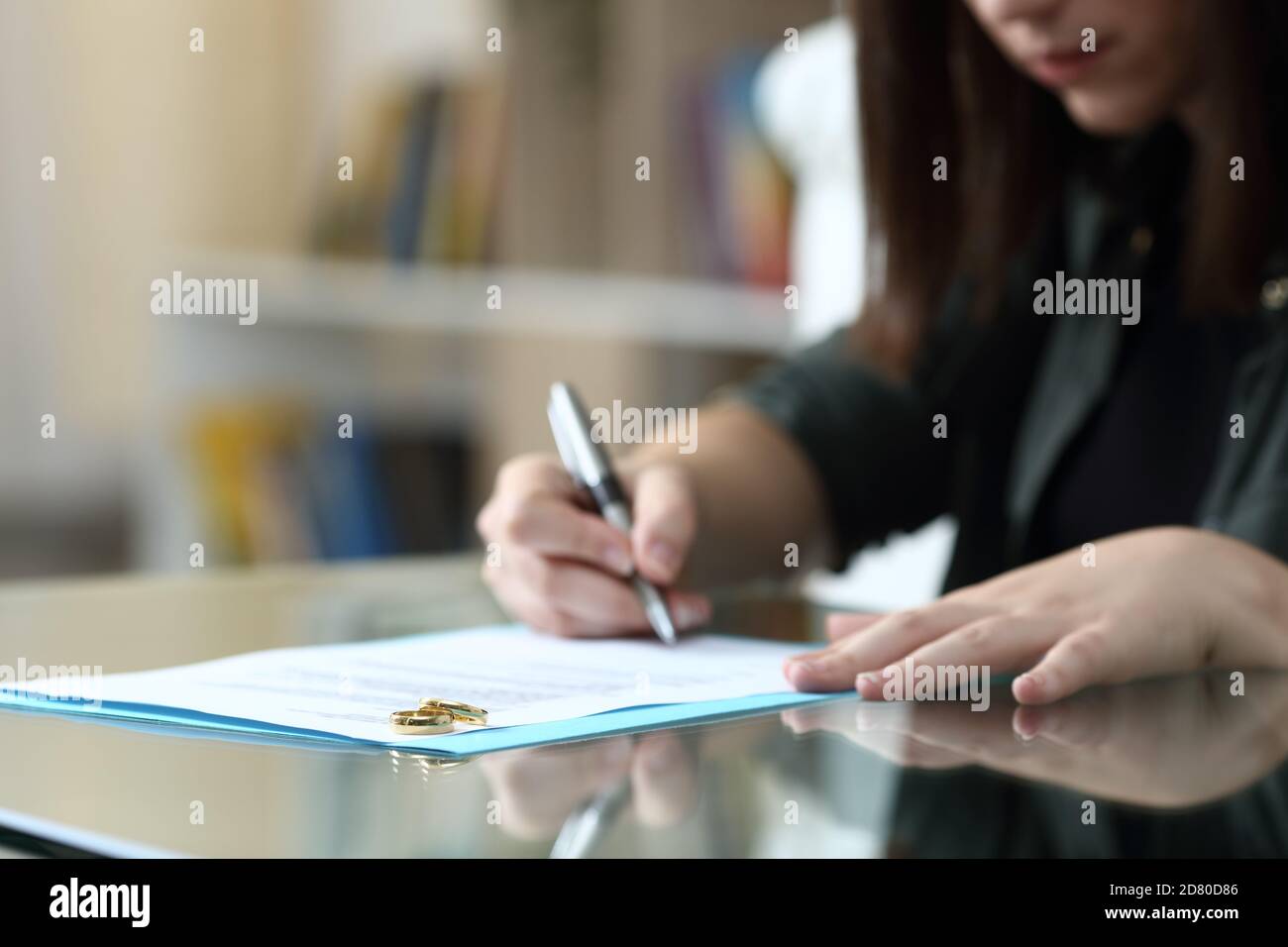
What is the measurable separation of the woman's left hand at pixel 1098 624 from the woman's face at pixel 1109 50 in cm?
39

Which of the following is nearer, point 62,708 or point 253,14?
point 62,708

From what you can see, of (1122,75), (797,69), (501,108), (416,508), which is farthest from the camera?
(416,508)

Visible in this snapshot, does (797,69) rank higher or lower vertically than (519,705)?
higher

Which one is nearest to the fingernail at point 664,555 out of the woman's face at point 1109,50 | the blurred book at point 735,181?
the woman's face at point 1109,50

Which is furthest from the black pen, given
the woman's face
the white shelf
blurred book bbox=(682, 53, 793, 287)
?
blurred book bbox=(682, 53, 793, 287)

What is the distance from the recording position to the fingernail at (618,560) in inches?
31.9

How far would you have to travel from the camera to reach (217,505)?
2.75 metres

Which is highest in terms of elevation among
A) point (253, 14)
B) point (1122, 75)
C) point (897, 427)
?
point (253, 14)

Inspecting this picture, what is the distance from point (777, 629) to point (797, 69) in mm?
1142

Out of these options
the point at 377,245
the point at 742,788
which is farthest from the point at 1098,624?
the point at 377,245

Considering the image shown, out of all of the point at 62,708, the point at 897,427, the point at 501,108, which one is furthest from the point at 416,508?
the point at 62,708

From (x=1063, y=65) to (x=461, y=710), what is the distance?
65cm

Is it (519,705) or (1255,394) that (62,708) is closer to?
(519,705)

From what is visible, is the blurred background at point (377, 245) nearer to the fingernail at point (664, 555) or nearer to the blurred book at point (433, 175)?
the blurred book at point (433, 175)
